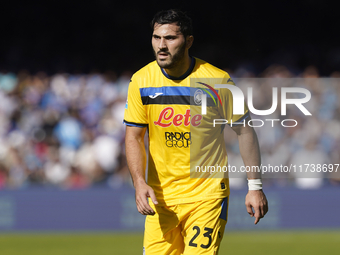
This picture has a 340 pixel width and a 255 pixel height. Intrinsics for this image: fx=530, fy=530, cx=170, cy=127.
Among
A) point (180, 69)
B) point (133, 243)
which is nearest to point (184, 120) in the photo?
point (180, 69)

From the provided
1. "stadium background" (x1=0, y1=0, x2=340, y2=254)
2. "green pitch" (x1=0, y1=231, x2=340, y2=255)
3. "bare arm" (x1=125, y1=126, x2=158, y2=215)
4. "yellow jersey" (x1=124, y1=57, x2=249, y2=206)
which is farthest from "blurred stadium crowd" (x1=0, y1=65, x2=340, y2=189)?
"bare arm" (x1=125, y1=126, x2=158, y2=215)

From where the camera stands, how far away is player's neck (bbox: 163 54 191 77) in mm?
4316

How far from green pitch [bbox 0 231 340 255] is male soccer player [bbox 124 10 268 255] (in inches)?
194

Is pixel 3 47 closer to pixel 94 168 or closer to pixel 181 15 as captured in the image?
pixel 94 168

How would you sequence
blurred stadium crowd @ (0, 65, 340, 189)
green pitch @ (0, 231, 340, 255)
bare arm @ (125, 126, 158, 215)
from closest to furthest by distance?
1. bare arm @ (125, 126, 158, 215)
2. green pitch @ (0, 231, 340, 255)
3. blurred stadium crowd @ (0, 65, 340, 189)

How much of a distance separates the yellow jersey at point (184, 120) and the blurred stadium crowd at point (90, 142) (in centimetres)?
589

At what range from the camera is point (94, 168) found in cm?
1069

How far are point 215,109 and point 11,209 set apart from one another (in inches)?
283

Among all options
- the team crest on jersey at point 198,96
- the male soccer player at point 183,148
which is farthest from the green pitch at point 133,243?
the team crest on jersey at point 198,96

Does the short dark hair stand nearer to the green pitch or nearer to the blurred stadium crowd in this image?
the green pitch

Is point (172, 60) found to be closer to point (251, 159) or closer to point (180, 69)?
→ point (180, 69)

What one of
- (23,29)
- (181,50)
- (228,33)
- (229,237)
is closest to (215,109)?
(181,50)

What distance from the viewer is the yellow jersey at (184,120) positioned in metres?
4.35

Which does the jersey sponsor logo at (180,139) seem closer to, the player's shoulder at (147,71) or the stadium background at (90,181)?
the player's shoulder at (147,71)
